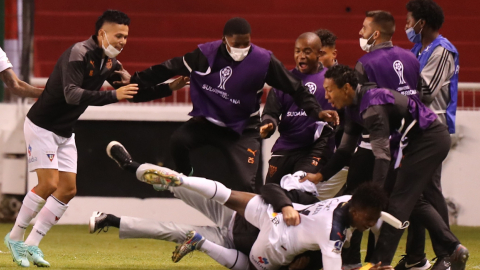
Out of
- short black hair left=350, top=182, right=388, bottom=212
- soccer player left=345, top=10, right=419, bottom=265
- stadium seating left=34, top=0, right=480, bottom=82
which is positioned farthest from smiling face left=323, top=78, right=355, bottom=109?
stadium seating left=34, top=0, right=480, bottom=82

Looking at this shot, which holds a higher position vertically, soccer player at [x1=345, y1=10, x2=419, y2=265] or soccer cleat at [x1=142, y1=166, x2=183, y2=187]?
soccer player at [x1=345, y1=10, x2=419, y2=265]

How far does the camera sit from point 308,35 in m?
6.11

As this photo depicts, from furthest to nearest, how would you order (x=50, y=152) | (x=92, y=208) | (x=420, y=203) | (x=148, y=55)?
(x=148, y=55), (x=92, y=208), (x=50, y=152), (x=420, y=203)

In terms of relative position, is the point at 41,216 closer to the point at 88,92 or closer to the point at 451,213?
the point at 88,92

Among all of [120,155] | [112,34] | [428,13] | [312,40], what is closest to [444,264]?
[428,13]

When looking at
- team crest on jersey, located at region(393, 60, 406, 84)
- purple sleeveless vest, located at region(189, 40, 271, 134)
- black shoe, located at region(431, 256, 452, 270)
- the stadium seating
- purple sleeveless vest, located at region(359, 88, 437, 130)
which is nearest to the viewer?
purple sleeveless vest, located at region(359, 88, 437, 130)

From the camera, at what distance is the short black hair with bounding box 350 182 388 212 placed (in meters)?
4.48

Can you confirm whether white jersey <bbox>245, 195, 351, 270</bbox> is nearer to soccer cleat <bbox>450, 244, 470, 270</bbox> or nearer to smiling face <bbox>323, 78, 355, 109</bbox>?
smiling face <bbox>323, 78, 355, 109</bbox>

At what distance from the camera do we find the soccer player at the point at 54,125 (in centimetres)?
556

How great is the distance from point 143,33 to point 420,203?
282 inches

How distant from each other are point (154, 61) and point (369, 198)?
717 cm

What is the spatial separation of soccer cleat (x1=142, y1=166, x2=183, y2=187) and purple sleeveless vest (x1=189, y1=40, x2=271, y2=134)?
1035 millimetres

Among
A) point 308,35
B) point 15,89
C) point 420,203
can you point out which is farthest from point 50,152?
point 420,203

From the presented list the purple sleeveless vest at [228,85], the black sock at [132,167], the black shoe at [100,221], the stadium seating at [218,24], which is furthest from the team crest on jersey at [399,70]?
the stadium seating at [218,24]
